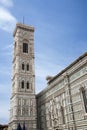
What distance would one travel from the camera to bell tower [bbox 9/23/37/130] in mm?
32062

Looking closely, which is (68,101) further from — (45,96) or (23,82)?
(23,82)

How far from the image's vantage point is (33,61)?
37688 millimetres

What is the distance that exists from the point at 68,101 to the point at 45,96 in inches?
350

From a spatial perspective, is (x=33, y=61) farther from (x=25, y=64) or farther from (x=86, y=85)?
(x=86, y=85)

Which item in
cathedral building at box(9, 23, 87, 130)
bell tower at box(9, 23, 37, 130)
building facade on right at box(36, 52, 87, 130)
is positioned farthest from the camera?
bell tower at box(9, 23, 37, 130)

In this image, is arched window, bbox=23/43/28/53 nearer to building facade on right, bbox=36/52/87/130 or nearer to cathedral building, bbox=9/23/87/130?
cathedral building, bbox=9/23/87/130

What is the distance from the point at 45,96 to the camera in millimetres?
32469

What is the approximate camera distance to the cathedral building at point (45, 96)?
22375 millimetres

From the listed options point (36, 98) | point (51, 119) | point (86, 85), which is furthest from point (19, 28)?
point (86, 85)

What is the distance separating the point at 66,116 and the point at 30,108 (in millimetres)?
10534

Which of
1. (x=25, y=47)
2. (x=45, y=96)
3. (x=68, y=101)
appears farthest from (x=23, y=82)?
(x=68, y=101)

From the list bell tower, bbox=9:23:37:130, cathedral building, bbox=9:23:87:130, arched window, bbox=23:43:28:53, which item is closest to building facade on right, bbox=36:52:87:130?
cathedral building, bbox=9:23:87:130

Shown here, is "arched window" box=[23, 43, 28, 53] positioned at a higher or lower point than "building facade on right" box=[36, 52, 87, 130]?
higher

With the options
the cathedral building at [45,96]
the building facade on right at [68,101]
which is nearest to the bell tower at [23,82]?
the cathedral building at [45,96]
